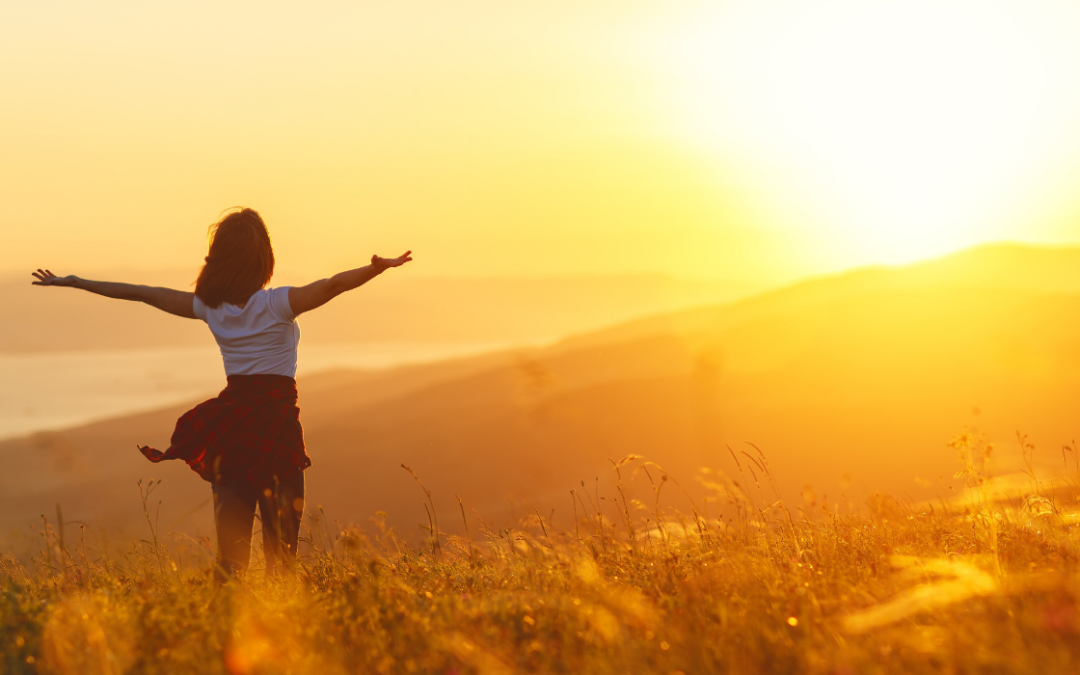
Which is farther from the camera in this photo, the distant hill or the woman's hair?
the distant hill

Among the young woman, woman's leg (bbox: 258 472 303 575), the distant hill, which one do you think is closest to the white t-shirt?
the young woman

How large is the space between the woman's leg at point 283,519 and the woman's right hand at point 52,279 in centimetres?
169

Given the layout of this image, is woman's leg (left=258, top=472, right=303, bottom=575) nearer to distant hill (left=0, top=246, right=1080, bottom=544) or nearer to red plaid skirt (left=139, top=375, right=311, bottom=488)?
red plaid skirt (left=139, top=375, right=311, bottom=488)

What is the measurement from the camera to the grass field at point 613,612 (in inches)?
95.0

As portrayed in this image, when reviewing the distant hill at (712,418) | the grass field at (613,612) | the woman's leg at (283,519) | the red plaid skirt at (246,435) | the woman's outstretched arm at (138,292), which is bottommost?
the distant hill at (712,418)

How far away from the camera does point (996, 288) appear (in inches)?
1519

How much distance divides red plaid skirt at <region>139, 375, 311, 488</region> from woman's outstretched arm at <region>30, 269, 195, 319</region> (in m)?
0.52

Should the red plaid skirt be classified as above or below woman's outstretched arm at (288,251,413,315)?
below

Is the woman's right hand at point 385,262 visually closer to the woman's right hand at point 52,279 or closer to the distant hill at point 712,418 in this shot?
the woman's right hand at point 52,279

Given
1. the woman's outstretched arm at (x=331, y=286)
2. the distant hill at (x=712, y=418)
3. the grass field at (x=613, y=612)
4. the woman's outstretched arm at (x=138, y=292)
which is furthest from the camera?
the distant hill at (x=712, y=418)

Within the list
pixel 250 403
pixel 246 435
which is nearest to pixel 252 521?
pixel 246 435

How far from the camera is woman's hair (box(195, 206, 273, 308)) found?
12.7ft

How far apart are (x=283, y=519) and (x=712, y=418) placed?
2420 cm

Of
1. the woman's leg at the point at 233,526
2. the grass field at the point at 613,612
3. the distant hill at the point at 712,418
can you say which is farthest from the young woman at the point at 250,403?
the distant hill at the point at 712,418
